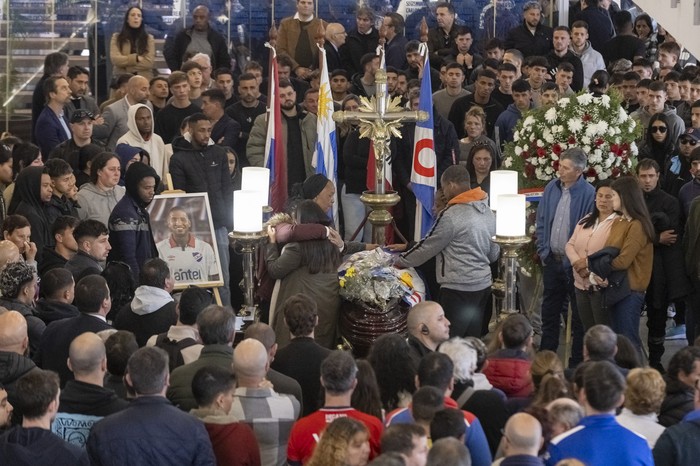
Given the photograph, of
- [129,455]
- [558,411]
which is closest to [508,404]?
[558,411]

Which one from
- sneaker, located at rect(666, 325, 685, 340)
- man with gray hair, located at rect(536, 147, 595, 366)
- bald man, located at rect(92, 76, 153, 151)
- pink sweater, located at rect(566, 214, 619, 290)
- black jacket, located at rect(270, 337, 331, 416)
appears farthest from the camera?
bald man, located at rect(92, 76, 153, 151)

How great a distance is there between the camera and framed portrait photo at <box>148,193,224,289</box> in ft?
36.0

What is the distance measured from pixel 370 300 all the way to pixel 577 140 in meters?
2.65

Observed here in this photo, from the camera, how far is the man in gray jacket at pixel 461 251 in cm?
1047

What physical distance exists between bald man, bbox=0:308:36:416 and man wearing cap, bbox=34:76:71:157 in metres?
5.54

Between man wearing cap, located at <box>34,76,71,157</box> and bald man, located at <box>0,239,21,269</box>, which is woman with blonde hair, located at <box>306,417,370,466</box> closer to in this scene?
bald man, located at <box>0,239,21,269</box>

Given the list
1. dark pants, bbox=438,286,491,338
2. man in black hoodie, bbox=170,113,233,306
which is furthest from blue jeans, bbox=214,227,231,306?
dark pants, bbox=438,286,491,338

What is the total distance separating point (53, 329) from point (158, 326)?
732mm

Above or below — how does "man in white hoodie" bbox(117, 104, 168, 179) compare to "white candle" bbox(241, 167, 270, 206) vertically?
above

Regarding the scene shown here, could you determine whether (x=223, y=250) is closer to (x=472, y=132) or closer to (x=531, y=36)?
(x=472, y=132)

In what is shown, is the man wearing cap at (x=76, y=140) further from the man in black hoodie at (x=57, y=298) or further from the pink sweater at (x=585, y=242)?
the pink sweater at (x=585, y=242)

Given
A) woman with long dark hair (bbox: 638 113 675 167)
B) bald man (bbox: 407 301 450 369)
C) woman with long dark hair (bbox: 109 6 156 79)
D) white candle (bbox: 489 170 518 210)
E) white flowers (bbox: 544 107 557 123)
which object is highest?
woman with long dark hair (bbox: 109 6 156 79)

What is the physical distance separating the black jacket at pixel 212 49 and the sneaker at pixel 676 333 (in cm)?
684

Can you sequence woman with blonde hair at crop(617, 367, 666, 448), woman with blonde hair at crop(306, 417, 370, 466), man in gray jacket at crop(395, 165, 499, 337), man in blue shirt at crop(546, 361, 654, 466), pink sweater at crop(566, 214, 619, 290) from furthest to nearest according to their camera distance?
pink sweater at crop(566, 214, 619, 290), man in gray jacket at crop(395, 165, 499, 337), woman with blonde hair at crop(617, 367, 666, 448), man in blue shirt at crop(546, 361, 654, 466), woman with blonde hair at crop(306, 417, 370, 466)
